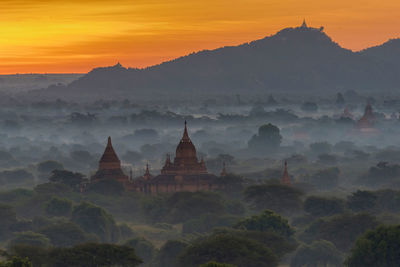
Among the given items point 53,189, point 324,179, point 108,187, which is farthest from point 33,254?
point 324,179

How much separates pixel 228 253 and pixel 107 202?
2426 inches

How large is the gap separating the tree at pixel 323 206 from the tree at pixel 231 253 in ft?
140

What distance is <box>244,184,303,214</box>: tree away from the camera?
124875 mm

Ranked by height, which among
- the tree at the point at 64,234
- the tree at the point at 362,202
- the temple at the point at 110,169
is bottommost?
the tree at the point at 64,234

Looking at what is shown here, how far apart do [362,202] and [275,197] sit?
35.0ft

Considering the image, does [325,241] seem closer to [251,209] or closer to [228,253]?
[228,253]

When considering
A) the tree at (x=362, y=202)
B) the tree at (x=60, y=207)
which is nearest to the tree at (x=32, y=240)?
the tree at (x=60, y=207)

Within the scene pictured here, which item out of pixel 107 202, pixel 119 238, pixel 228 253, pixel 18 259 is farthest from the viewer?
pixel 107 202

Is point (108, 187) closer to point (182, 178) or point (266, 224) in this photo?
point (182, 178)

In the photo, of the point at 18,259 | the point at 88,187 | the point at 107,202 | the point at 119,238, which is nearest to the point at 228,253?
the point at 18,259

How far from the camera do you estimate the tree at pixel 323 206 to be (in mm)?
118500

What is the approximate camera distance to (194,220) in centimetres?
11531

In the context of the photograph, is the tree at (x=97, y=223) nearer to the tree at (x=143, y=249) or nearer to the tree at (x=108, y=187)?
the tree at (x=143, y=249)

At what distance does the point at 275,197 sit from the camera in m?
126
